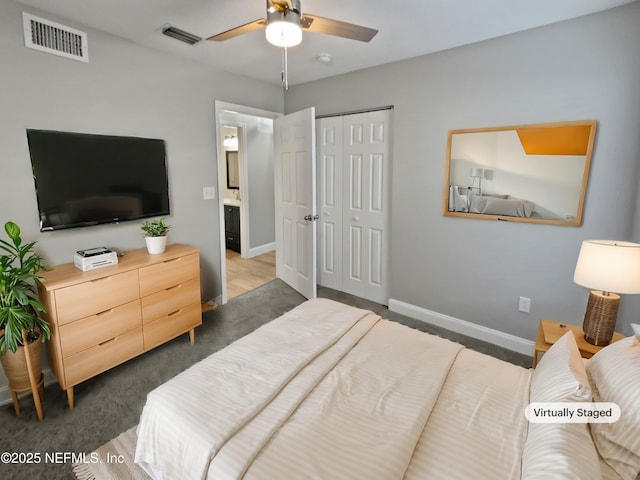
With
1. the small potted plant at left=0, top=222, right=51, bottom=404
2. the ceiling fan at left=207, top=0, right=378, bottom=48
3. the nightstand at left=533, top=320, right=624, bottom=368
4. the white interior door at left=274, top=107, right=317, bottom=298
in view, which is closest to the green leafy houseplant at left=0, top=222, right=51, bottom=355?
the small potted plant at left=0, top=222, right=51, bottom=404

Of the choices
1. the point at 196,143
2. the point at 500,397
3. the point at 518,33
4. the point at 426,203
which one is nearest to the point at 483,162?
the point at 426,203

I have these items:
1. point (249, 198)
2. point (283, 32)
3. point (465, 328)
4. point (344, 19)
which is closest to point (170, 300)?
point (283, 32)

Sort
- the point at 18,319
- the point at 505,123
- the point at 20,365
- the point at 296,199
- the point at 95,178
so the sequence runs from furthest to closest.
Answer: the point at 296,199
the point at 505,123
the point at 95,178
the point at 20,365
the point at 18,319

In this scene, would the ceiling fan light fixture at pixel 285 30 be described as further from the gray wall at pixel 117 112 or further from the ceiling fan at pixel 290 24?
the gray wall at pixel 117 112

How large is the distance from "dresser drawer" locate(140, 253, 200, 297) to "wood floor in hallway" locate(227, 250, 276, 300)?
1.14 meters

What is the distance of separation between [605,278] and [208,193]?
10.3 ft

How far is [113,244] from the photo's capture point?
8.41 feet

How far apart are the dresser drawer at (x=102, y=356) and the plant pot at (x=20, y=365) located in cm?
17

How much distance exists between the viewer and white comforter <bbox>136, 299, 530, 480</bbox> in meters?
1.02

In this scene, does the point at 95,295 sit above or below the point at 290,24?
below

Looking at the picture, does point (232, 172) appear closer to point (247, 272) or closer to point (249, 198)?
point (249, 198)

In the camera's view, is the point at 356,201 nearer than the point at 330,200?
Yes

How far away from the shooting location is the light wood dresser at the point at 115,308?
76.4 inches

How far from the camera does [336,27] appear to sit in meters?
1.65
